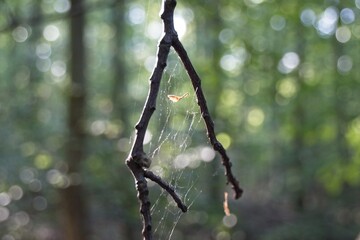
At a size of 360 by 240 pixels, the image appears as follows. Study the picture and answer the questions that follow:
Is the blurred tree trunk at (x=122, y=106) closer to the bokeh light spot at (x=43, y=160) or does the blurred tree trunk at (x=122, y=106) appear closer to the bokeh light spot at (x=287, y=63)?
the bokeh light spot at (x=43, y=160)

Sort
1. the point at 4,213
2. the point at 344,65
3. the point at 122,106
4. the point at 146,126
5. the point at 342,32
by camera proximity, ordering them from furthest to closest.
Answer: the point at 344,65
the point at 122,106
the point at 4,213
the point at 342,32
the point at 146,126

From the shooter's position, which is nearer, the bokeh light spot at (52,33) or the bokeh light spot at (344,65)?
the bokeh light spot at (344,65)

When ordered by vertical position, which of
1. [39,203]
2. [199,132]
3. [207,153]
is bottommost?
[39,203]

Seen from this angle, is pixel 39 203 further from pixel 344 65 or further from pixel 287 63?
pixel 344 65

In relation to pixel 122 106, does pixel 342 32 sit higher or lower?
higher

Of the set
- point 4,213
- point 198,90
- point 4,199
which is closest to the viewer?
point 198,90

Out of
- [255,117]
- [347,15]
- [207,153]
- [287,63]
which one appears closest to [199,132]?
[207,153]

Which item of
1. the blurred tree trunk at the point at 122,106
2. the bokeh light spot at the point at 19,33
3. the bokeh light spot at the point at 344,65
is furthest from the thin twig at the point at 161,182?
the bokeh light spot at the point at 19,33

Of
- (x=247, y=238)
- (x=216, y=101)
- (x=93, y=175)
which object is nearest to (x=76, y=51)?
(x=93, y=175)

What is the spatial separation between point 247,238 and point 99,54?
A: 18498 mm

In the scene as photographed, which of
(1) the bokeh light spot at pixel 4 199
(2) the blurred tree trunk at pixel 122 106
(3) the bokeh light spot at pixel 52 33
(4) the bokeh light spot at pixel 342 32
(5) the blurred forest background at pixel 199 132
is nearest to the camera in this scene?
(5) the blurred forest background at pixel 199 132

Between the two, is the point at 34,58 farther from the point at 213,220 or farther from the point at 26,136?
the point at 213,220

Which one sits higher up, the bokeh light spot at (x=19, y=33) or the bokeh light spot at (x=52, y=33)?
the bokeh light spot at (x=19, y=33)

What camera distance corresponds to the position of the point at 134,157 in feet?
2.75
